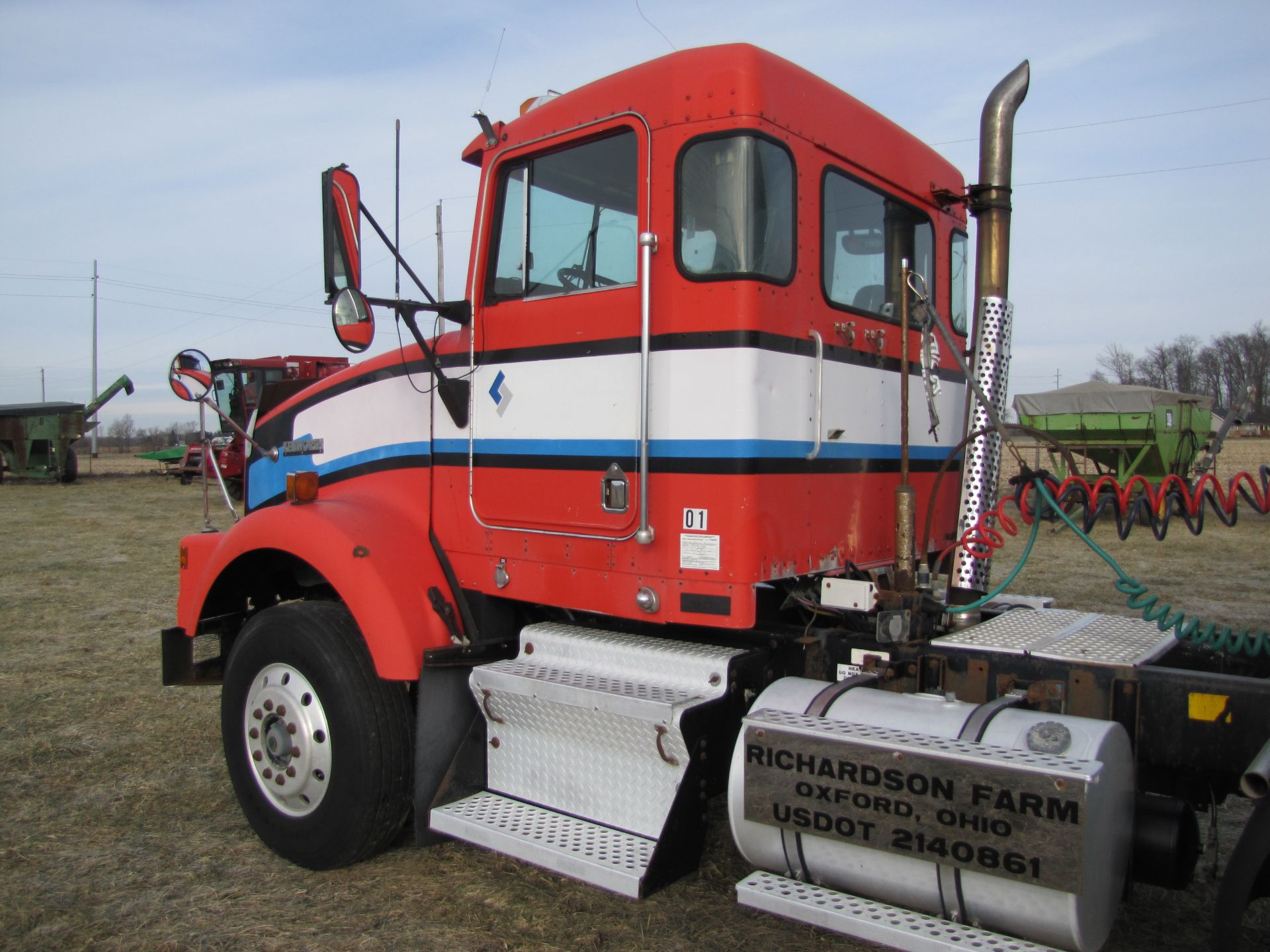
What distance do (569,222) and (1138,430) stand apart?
53.2 ft

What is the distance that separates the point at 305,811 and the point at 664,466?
2019mm

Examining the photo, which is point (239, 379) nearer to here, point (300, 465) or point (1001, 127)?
point (300, 465)

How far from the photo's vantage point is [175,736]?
17.8ft

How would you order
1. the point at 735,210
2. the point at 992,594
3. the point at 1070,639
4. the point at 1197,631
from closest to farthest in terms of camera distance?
1. the point at 1197,631
2. the point at 735,210
3. the point at 1070,639
4. the point at 992,594

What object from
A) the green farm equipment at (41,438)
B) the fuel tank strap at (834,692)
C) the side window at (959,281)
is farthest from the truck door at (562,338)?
the green farm equipment at (41,438)

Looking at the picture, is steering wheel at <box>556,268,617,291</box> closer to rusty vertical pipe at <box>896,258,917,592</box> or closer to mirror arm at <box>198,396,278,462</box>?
rusty vertical pipe at <box>896,258,917,592</box>

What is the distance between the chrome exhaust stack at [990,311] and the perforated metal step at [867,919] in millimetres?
1462

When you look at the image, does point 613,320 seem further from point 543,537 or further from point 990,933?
point 990,933

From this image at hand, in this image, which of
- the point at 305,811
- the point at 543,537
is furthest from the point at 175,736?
the point at 543,537

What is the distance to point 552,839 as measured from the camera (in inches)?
130

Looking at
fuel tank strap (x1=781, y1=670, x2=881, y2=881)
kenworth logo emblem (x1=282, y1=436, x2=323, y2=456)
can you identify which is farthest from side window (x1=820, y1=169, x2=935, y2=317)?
kenworth logo emblem (x1=282, y1=436, x2=323, y2=456)

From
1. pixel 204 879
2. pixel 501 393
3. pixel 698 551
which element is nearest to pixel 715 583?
pixel 698 551

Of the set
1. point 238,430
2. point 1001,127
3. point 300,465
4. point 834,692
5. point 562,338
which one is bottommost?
point 834,692

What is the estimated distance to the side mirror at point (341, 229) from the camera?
138 inches
